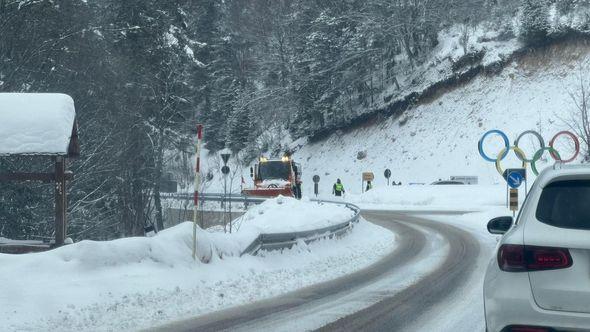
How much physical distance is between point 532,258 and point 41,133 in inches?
452

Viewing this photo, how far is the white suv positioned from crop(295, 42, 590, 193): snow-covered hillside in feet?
153

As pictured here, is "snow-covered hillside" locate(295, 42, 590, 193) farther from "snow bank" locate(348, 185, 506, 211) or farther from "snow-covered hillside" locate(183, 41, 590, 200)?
"snow bank" locate(348, 185, 506, 211)

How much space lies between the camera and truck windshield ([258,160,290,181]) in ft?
138

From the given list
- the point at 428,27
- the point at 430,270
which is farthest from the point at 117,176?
the point at 428,27

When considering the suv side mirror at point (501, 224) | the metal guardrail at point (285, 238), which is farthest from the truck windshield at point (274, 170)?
the suv side mirror at point (501, 224)

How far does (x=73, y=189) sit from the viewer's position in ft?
83.5

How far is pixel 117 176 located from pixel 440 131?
37478 millimetres

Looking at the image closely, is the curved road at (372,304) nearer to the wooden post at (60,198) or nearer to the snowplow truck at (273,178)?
the wooden post at (60,198)

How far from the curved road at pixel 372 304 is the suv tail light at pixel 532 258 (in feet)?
12.0

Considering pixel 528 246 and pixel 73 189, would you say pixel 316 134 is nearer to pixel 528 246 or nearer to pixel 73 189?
pixel 73 189

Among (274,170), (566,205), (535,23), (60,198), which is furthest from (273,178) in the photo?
(566,205)

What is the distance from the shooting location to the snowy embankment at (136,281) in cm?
931

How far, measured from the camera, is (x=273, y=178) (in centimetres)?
4225

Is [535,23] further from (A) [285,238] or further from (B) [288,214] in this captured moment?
(A) [285,238]
